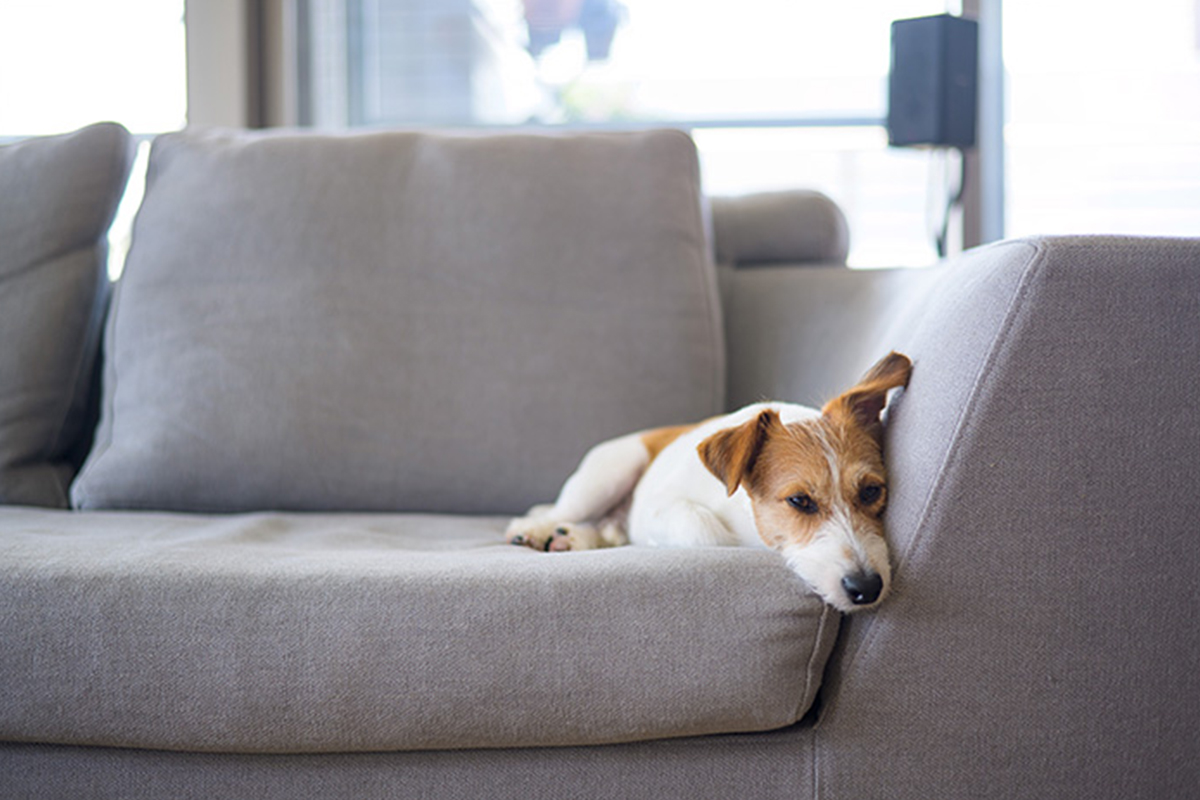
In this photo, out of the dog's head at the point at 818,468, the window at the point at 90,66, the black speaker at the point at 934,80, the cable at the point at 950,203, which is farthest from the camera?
the window at the point at 90,66

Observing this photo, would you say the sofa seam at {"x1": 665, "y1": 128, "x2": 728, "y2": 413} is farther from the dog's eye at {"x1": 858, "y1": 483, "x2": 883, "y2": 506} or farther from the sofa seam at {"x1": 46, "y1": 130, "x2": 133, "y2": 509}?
the sofa seam at {"x1": 46, "y1": 130, "x2": 133, "y2": 509}

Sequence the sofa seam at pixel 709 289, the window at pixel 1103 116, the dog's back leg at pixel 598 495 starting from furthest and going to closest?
the window at pixel 1103 116, the sofa seam at pixel 709 289, the dog's back leg at pixel 598 495

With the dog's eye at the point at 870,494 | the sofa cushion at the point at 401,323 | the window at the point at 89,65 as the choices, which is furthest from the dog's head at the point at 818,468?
the window at the point at 89,65

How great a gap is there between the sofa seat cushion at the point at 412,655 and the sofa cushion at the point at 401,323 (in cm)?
68

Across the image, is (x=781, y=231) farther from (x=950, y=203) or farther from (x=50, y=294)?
(x=50, y=294)

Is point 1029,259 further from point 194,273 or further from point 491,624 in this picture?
Answer: point 194,273

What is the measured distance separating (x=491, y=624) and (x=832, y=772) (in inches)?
18.7

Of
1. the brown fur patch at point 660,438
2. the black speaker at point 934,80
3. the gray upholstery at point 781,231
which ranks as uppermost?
the black speaker at point 934,80

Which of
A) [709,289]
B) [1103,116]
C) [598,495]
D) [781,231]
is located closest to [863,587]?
[598,495]

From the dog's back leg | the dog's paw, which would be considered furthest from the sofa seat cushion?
the dog's back leg

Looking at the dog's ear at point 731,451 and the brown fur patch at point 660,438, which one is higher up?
the dog's ear at point 731,451

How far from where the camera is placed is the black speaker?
2.85m

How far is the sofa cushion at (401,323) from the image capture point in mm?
1934

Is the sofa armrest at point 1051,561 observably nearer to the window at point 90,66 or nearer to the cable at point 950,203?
the cable at point 950,203
